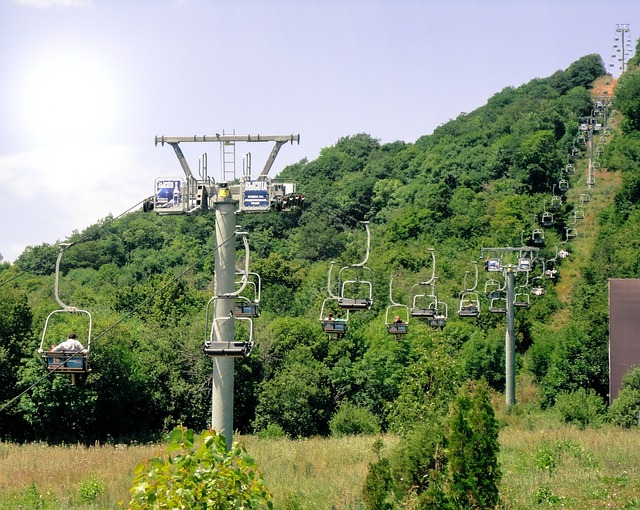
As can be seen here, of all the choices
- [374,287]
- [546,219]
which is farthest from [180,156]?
[546,219]

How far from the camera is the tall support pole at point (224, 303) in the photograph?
17.8 m

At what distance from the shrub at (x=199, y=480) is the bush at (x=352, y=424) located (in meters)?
33.9

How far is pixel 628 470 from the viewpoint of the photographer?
80.5 feet

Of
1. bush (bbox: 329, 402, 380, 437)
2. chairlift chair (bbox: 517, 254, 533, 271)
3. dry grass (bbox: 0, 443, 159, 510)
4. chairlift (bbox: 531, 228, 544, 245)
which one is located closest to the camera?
dry grass (bbox: 0, 443, 159, 510)

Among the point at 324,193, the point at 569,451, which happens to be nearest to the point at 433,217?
the point at 324,193

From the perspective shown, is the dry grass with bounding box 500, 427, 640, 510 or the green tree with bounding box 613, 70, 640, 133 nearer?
the dry grass with bounding box 500, 427, 640, 510

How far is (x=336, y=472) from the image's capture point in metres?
26.7

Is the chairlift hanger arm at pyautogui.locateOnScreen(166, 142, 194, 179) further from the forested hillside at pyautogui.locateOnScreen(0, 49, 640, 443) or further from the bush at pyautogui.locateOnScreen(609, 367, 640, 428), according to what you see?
the bush at pyautogui.locateOnScreen(609, 367, 640, 428)

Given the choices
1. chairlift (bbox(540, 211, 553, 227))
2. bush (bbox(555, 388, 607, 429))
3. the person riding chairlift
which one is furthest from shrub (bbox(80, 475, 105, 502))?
chairlift (bbox(540, 211, 553, 227))

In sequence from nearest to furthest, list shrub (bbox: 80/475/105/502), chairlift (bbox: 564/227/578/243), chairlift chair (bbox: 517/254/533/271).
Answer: shrub (bbox: 80/475/105/502), chairlift chair (bbox: 517/254/533/271), chairlift (bbox: 564/227/578/243)

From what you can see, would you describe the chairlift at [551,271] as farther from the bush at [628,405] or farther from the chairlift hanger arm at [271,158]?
the chairlift hanger arm at [271,158]

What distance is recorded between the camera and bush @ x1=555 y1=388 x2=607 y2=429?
4050 centimetres

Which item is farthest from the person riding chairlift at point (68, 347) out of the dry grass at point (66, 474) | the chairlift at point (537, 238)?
the chairlift at point (537, 238)

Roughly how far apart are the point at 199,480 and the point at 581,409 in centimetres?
3361
